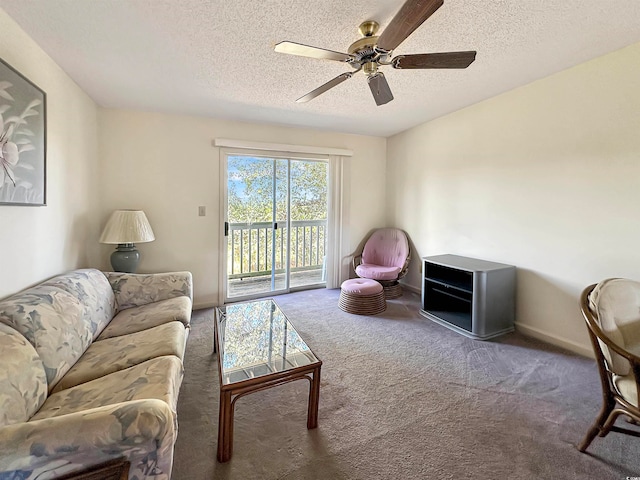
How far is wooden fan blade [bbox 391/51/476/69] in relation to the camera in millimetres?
1573

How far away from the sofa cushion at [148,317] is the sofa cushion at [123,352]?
94 millimetres

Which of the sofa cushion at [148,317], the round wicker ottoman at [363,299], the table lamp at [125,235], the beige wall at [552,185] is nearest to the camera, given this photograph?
the sofa cushion at [148,317]

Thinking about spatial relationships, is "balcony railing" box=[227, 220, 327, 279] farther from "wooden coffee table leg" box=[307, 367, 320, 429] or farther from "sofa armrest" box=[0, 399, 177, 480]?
"sofa armrest" box=[0, 399, 177, 480]

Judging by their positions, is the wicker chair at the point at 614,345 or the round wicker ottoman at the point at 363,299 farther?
the round wicker ottoman at the point at 363,299

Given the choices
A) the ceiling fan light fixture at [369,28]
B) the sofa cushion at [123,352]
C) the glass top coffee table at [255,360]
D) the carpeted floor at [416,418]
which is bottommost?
the carpeted floor at [416,418]

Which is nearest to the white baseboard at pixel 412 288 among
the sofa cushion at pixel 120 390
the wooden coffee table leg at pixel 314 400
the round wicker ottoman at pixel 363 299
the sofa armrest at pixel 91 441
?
the round wicker ottoman at pixel 363 299

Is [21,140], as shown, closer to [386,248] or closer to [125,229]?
[125,229]

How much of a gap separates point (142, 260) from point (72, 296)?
156cm

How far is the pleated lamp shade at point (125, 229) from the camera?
2.69 meters

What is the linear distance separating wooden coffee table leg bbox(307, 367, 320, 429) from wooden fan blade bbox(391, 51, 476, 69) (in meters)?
1.86

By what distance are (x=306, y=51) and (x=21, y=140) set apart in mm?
1758

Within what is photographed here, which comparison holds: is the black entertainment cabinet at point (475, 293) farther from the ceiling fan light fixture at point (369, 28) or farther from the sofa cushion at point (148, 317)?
the sofa cushion at point (148, 317)

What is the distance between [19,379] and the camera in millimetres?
1119

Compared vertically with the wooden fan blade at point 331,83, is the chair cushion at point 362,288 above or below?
below
